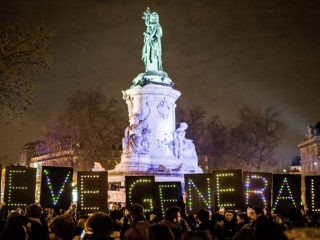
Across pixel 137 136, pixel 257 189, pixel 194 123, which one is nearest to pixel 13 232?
pixel 257 189

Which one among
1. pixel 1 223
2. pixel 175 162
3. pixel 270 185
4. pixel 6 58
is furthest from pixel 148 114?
pixel 1 223

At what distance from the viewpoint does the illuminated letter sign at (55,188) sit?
42.1 ft

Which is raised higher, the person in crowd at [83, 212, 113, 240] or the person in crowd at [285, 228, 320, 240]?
the person in crowd at [285, 228, 320, 240]

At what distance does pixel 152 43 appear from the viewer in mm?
34875

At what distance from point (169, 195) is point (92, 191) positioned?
88.1 inches

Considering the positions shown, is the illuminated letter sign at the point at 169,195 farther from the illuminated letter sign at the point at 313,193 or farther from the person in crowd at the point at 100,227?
the person in crowd at the point at 100,227

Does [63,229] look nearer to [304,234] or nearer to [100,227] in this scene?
[100,227]

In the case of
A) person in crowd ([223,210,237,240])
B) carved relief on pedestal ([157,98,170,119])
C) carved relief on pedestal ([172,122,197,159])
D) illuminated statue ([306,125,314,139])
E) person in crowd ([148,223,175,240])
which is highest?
illuminated statue ([306,125,314,139])

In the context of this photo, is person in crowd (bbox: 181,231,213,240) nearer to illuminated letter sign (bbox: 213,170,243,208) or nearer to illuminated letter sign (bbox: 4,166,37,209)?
illuminated letter sign (bbox: 213,170,243,208)

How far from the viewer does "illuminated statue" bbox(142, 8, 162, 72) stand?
34875 millimetres

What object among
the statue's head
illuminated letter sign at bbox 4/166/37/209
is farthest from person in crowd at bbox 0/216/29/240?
the statue's head

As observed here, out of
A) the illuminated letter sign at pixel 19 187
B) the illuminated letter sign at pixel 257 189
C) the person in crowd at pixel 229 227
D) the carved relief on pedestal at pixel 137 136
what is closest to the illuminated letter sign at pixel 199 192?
the illuminated letter sign at pixel 257 189

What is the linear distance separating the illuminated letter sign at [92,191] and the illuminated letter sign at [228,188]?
320 centimetres

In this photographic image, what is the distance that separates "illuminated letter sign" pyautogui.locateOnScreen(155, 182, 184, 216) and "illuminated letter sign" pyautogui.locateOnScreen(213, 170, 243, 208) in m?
1.13
